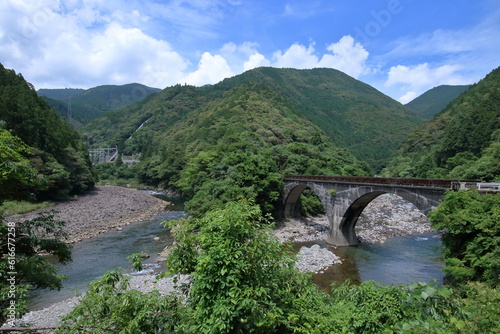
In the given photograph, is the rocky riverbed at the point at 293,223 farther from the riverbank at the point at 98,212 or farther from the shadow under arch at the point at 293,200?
the shadow under arch at the point at 293,200

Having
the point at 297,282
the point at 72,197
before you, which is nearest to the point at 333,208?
the point at 297,282

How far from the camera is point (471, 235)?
524 inches

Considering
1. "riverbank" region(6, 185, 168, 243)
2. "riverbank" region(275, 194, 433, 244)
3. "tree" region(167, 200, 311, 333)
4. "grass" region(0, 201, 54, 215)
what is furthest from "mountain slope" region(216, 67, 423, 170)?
"tree" region(167, 200, 311, 333)

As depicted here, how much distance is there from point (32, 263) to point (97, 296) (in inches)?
73.7

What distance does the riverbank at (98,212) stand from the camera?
2998 cm

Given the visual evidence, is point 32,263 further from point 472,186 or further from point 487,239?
point 472,186

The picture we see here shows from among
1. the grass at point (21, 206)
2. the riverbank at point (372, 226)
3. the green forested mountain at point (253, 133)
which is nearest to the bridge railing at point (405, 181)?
the riverbank at point (372, 226)

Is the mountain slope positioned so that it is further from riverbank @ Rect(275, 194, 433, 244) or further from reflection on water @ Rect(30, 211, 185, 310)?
reflection on water @ Rect(30, 211, 185, 310)

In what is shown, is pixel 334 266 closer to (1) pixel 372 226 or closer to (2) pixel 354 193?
(2) pixel 354 193

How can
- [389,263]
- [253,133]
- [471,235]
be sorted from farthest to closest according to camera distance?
[253,133], [389,263], [471,235]

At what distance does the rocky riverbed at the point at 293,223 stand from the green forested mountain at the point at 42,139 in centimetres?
352

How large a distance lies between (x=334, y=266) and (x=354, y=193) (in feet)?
23.0

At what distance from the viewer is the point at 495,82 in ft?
228

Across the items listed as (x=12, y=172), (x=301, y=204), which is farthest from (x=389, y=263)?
(x=12, y=172)
